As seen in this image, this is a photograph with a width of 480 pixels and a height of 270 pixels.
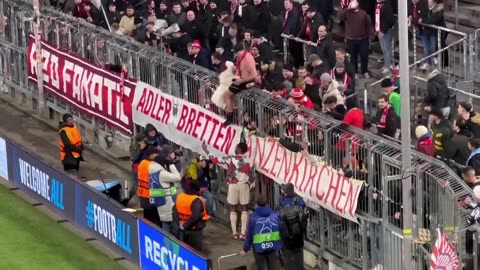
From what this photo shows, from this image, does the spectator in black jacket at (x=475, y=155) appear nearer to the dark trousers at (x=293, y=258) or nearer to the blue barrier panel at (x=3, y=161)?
A: the dark trousers at (x=293, y=258)

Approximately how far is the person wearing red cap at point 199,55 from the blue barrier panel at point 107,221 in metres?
4.53

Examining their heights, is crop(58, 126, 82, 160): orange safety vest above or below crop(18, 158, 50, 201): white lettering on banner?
above

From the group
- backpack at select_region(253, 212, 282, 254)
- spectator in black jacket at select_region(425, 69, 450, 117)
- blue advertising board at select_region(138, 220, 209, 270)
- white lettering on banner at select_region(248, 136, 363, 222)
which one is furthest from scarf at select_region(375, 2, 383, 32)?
blue advertising board at select_region(138, 220, 209, 270)

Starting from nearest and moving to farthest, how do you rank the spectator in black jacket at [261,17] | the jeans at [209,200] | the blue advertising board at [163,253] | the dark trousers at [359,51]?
the blue advertising board at [163,253] → the jeans at [209,200] → the dark trousers at [359,51] → the spectator in black jacket at [261,17]

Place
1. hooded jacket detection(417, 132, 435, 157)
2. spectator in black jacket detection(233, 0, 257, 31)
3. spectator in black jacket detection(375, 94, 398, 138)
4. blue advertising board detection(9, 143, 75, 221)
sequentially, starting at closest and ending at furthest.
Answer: hooded jacket detection(417, 132, 435, 157), spectator in black jacket detection(375, 94, 398, 138), blue advertising board detection(9, 143, 75, 221), spectator in black jacket detection(233, 0, 257, 31)

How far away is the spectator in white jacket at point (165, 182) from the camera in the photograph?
22578mm

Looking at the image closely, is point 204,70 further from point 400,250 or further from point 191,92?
point 400,250

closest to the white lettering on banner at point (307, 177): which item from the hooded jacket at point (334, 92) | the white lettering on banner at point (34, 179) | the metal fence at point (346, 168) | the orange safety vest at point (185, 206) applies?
the metal fence at point (346, 168)

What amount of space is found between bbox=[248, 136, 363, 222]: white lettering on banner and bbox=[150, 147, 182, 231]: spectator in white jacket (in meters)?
1.34

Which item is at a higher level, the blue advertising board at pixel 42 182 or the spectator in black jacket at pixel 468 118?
the spectator in black jacket at pixel 468 118

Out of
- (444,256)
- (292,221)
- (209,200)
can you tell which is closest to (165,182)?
(209,200)

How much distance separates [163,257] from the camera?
816 inches

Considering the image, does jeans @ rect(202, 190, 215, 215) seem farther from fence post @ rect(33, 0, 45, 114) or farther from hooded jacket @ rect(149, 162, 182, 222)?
fence post @ rect(33, 0, 45, 114)

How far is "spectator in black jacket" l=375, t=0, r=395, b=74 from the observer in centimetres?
2681
